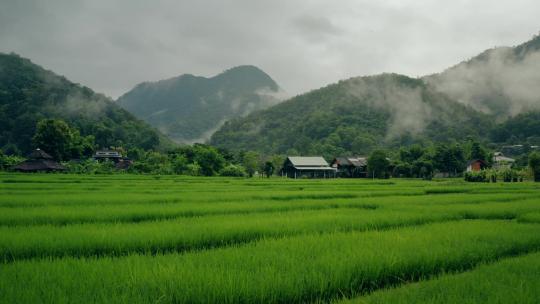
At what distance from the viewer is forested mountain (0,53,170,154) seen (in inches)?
2660

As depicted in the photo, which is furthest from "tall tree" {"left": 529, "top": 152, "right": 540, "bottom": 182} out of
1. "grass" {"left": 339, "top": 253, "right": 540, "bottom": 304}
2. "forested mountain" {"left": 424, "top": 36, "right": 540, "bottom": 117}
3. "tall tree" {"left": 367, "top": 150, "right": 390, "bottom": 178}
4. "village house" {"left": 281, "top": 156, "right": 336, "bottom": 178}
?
"forested mountain" {"left": 424, "top": 36, "right": 540, "bottom": 117}

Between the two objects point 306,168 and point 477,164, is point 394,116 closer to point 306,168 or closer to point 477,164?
point 477,164

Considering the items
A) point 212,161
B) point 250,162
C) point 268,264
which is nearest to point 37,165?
point 212,161

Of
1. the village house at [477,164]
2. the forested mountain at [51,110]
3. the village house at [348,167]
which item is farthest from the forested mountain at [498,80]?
the forested mountain at [51,110]

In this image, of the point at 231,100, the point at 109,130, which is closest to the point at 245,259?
the point at 109,130

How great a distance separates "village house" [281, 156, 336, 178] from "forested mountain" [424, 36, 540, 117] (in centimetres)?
7158

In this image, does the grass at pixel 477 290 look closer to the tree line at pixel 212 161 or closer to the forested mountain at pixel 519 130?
the tree line at pixel 212 161

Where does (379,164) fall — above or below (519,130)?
below

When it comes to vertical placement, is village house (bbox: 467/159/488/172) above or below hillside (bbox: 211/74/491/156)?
below

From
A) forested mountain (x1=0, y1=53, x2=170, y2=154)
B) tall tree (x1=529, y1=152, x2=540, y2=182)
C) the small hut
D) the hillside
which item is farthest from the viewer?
the hillside

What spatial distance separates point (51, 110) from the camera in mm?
74625

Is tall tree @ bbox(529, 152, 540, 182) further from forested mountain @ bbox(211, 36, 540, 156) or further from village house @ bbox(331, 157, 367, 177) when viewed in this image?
forested mountain @ bbox(211, 36, 540, 156)

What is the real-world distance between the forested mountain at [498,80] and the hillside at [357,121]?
1668 centimetres

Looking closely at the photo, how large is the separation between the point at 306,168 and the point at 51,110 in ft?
165
